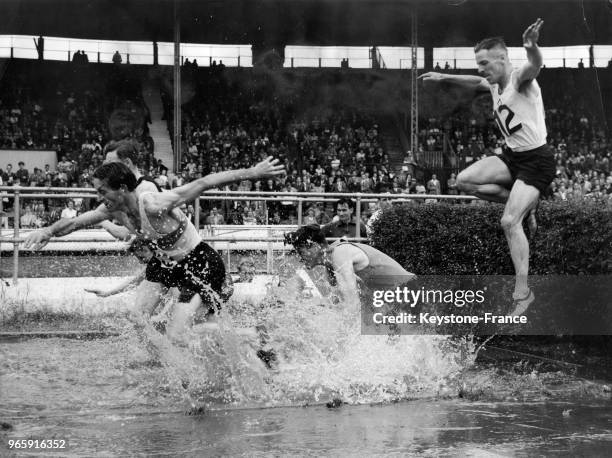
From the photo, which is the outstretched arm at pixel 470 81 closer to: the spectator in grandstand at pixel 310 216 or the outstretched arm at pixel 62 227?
the outstretched arm at pixel 62 227

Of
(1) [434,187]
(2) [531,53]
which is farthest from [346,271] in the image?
(1) [434,187]

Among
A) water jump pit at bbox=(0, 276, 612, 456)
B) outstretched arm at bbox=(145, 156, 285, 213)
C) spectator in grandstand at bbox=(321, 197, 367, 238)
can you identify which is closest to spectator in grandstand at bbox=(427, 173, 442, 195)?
spectator in grandstand at bbox=(321, 197, 367, 238)

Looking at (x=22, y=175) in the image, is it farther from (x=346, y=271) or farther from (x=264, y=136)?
(x=346, y=271)

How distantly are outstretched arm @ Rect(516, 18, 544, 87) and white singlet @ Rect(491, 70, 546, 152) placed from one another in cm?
13

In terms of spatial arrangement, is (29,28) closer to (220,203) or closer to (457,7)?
(457,7)

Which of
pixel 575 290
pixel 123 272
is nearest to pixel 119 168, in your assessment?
pixel 575 290

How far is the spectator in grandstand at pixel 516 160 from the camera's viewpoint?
6.56m

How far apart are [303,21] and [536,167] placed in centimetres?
2286

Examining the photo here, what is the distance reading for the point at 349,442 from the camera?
14.7 feet

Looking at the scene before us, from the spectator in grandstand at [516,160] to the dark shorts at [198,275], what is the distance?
7.29ft

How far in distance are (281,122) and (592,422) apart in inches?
961

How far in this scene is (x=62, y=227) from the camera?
664cm

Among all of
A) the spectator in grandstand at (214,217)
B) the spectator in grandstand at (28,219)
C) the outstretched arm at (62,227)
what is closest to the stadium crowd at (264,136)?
the spectator in grandstand at (214,217)

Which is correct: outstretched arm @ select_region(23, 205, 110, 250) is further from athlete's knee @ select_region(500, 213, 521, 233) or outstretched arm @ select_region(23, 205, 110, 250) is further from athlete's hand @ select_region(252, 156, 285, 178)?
athlete's knee @ select_region(500, 213, 521, 233)
